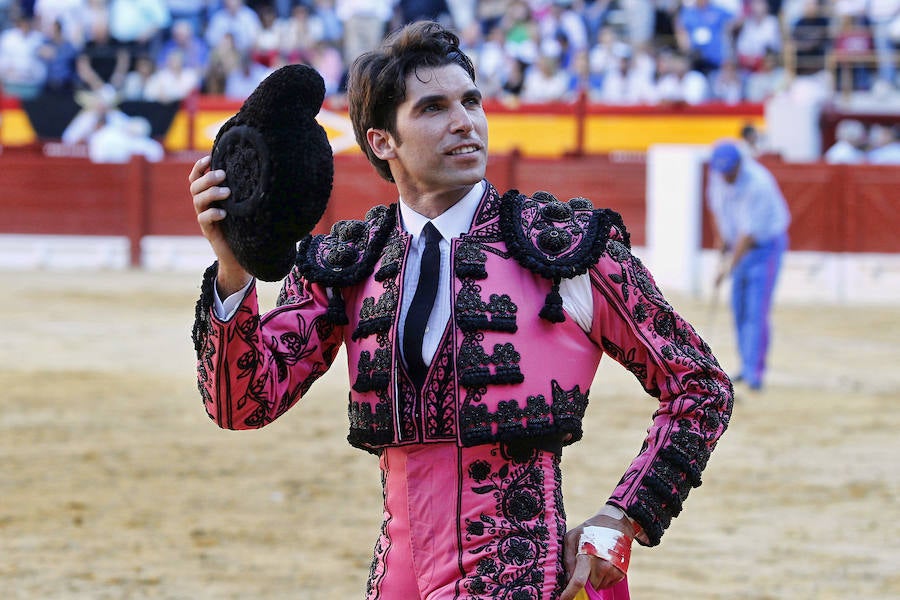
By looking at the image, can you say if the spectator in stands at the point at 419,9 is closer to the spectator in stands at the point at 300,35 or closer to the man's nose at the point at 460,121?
the spectator in stands at the point at 300,35

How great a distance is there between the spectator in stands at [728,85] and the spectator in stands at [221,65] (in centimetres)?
487

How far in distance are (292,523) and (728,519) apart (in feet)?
5.04

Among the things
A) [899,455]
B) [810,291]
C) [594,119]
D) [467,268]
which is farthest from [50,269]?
[467,268]

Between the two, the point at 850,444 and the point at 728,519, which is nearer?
the point at 728,519

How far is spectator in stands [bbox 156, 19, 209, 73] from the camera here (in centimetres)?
1648

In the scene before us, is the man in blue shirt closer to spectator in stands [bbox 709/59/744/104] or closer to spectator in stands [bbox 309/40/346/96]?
spectator in stands [bbox 709/59/744/104]

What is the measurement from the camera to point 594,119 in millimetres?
15508

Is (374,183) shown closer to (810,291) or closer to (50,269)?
(50,269)

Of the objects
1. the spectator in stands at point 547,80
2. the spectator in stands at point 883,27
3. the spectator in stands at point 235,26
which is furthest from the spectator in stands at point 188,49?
the spectator in stands at point 883,27

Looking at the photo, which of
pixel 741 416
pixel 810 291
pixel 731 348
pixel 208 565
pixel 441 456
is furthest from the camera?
pixel 810 291

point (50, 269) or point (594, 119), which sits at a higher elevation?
point (594, 119)

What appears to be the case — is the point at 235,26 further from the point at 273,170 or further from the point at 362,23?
the point at 273,170

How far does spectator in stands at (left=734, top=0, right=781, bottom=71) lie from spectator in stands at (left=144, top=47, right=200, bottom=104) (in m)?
5.62

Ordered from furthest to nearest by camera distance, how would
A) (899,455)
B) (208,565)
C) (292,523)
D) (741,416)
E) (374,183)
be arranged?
(374,183)
(741,416)
(899,455)
(292,523)
(208,565)
